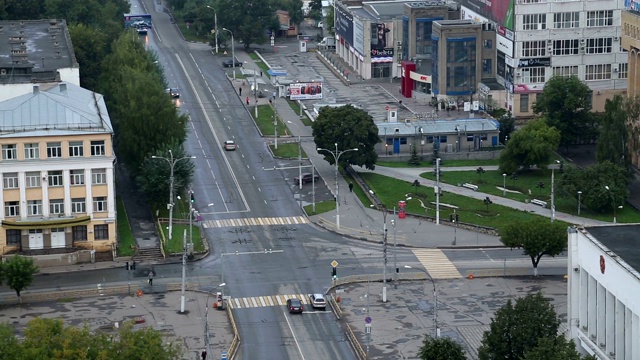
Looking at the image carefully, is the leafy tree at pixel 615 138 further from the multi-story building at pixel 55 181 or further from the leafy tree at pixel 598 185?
the multi-story building at pixel 55 181

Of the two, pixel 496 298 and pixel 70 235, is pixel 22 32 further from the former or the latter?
pixel 496 298

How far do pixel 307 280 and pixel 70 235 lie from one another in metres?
22.8

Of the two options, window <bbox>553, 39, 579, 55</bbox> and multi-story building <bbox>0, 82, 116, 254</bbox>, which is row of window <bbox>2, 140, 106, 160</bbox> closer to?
multi-story building <bbox>0, 82, 116, 254</bbox>

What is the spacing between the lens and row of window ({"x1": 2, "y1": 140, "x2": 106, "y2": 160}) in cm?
13800

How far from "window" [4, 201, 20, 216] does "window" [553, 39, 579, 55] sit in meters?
79.7

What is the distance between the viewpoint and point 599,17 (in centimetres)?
19062

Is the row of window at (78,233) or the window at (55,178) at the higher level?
the window at (55,178)

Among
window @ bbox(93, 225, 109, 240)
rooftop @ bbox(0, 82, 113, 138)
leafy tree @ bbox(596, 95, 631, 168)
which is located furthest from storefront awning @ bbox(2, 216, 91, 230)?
leafy tree @ bbox(596, 95, 631, 168)

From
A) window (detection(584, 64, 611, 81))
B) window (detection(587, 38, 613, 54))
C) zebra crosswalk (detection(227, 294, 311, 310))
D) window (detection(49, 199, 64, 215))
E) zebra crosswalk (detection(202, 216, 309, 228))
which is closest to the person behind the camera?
zebra crosswalk (detection(227, 294, 311, 310))

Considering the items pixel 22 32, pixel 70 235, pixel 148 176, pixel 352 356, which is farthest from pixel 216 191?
pixel 352 356

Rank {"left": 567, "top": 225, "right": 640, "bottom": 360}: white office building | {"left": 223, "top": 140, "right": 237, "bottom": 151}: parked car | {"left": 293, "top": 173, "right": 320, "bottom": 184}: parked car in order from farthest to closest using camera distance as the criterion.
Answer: {"left": 223, "top": 140, "right": 237, "bottom": 151}: parked car
{"left": 293, "top": 173, "right": 320, "bottom": 184}: parked car
{"left": 567, "top": 225, "right": 640, "bottom": 360}: white office building

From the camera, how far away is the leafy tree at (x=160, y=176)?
150 meters

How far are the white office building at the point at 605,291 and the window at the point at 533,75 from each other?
269ft

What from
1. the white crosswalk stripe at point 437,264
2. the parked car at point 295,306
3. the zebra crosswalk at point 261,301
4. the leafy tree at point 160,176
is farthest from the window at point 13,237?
the white crosswalk stripe at point 437,264
